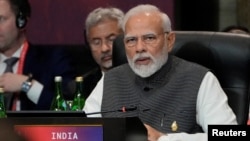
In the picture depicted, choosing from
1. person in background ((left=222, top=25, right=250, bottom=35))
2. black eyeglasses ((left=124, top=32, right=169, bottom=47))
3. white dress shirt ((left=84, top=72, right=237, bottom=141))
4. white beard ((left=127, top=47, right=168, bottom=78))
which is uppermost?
black eyeglasses ((left=124, top=32, right=169, bottom=47))

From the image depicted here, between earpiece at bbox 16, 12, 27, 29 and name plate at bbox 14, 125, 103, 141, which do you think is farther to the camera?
earpiece at bbox 16, 12, 27, 29

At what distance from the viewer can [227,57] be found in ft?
9.12

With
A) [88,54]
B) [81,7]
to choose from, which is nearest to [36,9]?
[81,7]

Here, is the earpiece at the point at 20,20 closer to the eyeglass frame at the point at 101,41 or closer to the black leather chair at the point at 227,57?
the eyeglass frame at the point at 101,41

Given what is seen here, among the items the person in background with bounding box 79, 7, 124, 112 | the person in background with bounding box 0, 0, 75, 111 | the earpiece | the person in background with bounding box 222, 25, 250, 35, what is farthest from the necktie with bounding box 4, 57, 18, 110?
the person in background with bounding box 222, 25, 250, 35

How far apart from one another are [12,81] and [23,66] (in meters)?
0.11

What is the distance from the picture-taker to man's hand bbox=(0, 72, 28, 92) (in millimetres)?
3336

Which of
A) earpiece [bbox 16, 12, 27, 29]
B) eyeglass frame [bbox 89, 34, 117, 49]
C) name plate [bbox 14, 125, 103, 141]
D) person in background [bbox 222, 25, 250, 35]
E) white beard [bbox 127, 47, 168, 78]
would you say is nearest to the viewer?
name plate [bbox 14, 125, 103, 141]

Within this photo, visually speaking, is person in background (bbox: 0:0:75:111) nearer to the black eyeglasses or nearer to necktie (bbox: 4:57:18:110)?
necktie (bbox: 4:57:18:110)

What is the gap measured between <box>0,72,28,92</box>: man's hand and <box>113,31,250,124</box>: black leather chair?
817mm

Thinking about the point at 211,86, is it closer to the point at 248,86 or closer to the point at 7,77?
the point at 248,86

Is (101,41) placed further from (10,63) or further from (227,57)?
(227,57)

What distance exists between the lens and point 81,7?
4.30 metres

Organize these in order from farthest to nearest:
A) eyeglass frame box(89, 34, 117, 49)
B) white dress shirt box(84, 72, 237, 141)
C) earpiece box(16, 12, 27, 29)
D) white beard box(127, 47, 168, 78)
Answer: eyeglass frame box(89, 34, 117, 49)
earpiece box(16, 12, 27, 29)
white beard box(127, 47, 168, 78)
white dress shirt box(84, 72, 237, 141)
